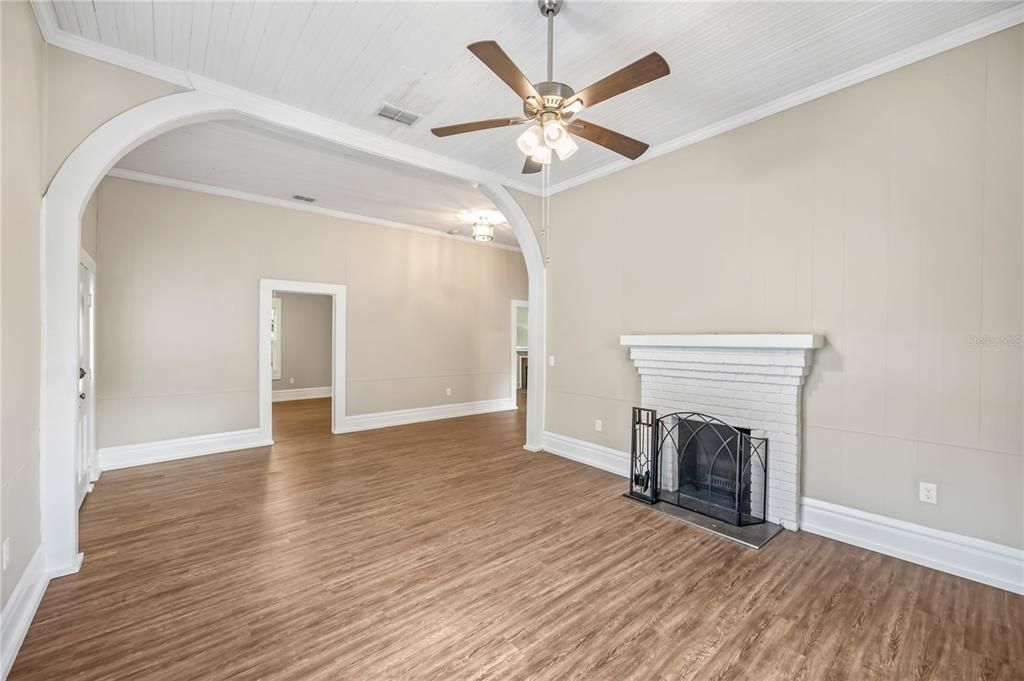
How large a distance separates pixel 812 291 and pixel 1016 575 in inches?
73.6

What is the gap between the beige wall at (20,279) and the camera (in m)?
1.88

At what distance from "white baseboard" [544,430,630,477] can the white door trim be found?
2.98m

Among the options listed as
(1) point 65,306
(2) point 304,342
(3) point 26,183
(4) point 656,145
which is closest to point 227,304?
(1) point 65,306

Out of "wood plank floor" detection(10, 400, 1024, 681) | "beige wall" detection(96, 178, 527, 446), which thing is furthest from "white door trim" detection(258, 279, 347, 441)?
"wood plank floor" detection(10, 400, 1024, 681)

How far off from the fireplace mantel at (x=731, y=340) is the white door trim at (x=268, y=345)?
3.92 metres

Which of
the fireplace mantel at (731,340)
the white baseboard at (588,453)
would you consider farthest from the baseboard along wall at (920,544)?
the white baseboard at (588,453)

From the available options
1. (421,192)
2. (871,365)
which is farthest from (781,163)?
(421,192)

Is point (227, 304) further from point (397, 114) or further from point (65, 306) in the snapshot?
point (397, 114)

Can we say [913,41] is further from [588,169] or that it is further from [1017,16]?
[588,169]

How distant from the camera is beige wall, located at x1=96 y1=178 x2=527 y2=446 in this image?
178 inches

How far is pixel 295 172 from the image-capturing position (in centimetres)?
461

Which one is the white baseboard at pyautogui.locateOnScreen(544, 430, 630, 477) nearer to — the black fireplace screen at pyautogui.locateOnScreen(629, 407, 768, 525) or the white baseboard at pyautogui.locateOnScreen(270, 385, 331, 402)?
the black fireplace screen at pyautogui.locateOnScreen(629, 407, 768, 525)

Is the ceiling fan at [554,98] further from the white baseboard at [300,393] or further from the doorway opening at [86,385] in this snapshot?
the white baseboard at [300,393]

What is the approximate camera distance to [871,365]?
9.35 feet
